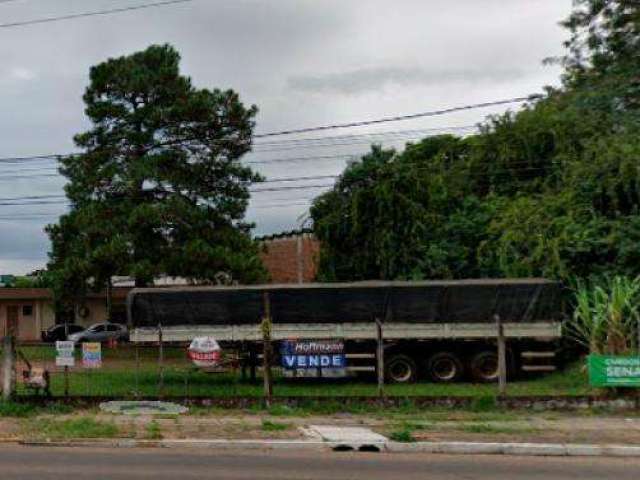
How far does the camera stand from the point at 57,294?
3369 centimetres

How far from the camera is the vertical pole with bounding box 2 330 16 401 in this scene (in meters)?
16.5

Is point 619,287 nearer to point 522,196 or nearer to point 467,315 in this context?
point 467,315

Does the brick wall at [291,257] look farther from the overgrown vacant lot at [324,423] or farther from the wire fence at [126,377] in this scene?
the overgrown vacant lot at [324,423]

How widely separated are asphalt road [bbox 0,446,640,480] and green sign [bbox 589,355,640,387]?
462 centimetres

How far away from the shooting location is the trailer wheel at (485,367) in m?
22.9

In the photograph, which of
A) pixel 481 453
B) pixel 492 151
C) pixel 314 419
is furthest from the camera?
pixel 492 151

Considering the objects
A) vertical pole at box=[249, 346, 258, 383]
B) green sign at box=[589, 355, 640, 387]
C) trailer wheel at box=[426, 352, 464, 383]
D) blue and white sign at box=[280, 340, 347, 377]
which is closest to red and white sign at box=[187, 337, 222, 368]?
blue and white sign at box=[280, 340, 347, 377]

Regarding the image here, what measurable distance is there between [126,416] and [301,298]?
847cm

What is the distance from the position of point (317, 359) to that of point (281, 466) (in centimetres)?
700

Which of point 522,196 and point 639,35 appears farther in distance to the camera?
point 639,35

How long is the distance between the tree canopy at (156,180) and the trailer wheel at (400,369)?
11.1 m

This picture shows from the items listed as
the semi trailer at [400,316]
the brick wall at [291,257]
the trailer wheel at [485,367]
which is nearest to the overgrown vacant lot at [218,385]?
the trailer wheel at [485,367]

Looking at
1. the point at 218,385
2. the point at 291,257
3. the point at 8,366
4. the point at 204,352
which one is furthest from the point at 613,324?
the point at 291,257

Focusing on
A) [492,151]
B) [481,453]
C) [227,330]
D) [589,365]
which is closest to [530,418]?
[589,365]
